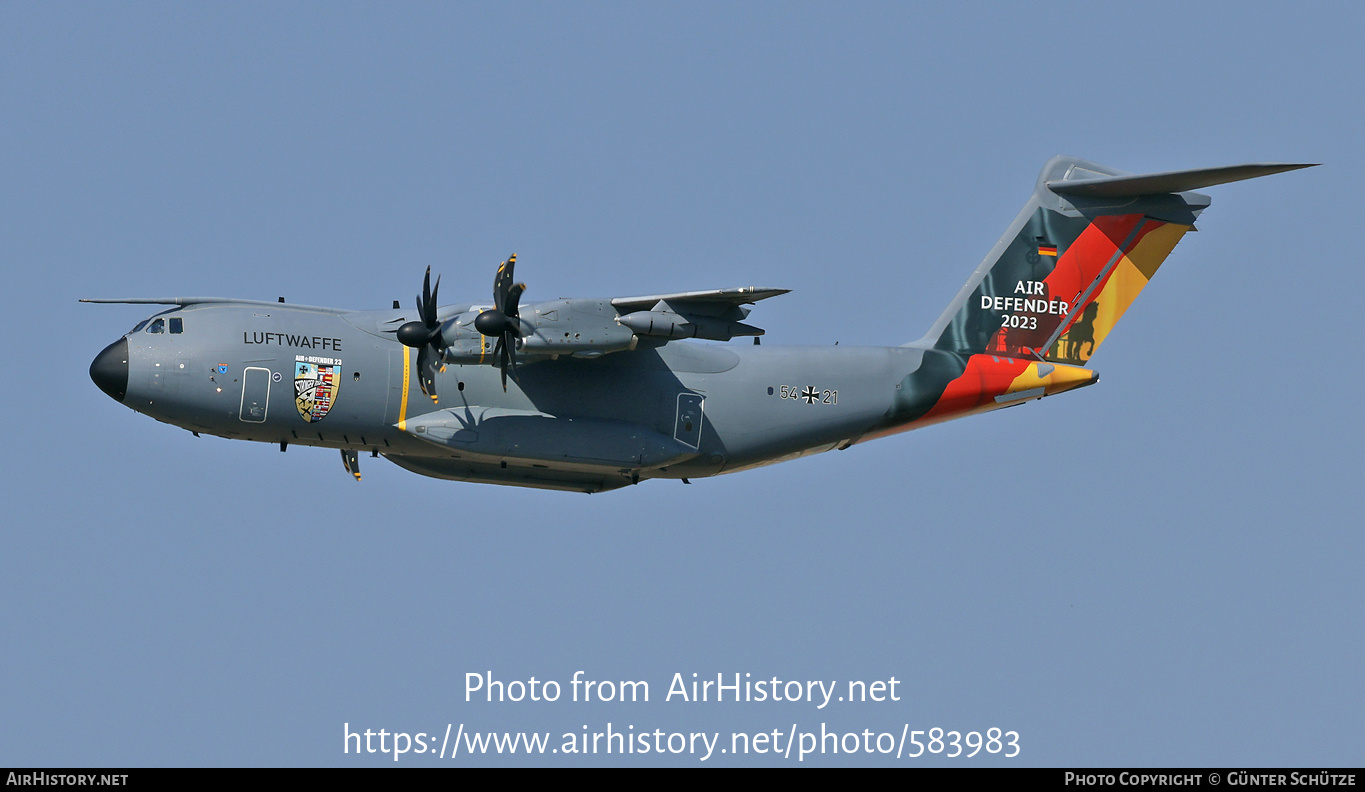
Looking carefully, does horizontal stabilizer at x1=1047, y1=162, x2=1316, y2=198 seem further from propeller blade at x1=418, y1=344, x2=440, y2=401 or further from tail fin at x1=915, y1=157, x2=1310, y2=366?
propeller blade at x1=418, y1=344, x2=440, y2=401

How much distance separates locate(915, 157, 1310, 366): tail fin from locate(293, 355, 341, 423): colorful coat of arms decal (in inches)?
350

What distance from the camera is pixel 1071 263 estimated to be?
1032 inches

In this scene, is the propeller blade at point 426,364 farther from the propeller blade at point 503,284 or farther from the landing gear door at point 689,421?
the landing gear door at point 689,421

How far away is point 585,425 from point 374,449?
285 centimetres

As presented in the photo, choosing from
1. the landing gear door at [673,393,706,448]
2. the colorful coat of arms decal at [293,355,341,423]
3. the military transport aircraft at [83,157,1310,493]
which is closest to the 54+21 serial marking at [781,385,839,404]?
the military transport aircraft at [83,157,1310,493]

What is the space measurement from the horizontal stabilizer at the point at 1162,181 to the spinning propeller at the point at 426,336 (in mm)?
9883

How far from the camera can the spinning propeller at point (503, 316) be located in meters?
21.6

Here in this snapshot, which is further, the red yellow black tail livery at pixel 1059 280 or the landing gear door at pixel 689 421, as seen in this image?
the red yellow black tail livery at pixel 1059 280

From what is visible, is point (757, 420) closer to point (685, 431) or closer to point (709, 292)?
point (685, 431)

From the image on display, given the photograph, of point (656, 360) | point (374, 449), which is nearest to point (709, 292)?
point (656, 360)

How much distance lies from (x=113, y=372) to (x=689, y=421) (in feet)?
24.6

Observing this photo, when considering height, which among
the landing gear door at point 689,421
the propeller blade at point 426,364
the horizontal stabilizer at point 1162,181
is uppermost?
the horizontal stabilizer at point 1162,181

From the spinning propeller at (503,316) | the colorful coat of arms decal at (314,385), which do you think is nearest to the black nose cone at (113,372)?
the colorful coat of arms decal at (314,385)

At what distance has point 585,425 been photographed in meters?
23.3
